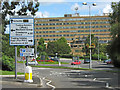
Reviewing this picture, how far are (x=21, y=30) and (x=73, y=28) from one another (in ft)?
384

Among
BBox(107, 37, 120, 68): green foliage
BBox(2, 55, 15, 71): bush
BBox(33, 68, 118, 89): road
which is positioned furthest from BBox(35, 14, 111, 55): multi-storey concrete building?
BBox(107, 37, 120, 68): green foliage

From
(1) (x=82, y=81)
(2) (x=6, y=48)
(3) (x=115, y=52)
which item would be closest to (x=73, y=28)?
(2) (x=6, y=48)

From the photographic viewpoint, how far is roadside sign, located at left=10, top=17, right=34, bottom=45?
68.2 ft

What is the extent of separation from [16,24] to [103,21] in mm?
115167

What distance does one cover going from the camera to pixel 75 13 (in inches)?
5615

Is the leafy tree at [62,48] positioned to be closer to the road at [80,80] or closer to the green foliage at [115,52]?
the road at [80,80]

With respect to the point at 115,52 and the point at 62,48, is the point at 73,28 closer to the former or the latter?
the point at 62,48

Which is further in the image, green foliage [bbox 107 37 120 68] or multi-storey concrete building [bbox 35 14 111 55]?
multi-storey concrete building [bbox 35 14 111 55]

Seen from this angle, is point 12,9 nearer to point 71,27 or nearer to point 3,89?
point 3,89

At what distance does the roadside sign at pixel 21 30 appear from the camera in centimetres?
2080

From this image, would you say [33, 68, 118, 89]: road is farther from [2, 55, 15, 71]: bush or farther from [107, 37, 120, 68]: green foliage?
[2, 55, 15, 71]: bush

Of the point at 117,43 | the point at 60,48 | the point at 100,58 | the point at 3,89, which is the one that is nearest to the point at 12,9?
the point at 3,89

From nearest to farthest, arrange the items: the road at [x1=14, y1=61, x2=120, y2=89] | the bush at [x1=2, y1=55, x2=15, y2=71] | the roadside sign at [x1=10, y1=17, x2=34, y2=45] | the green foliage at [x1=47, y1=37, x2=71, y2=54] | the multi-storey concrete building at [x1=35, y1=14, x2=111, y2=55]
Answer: the road at [x1=14, y1=61, x2=120, y2=89] < the roadside sign at [x1=10, y1=17, x2=34, y2=45] < the bush at [x1=2, y1=55, x2=15, y2=71] < the green foliage at [x1=47, y1=37, x2=71, y2=54] < the multi-storey concrete building at [x1=35, y1=14, x2=111, y2=55]

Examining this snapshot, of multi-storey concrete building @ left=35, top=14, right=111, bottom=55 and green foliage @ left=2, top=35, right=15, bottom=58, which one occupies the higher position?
multi-storey concrete building @ left=35, top=14, right=111, bottom=55
